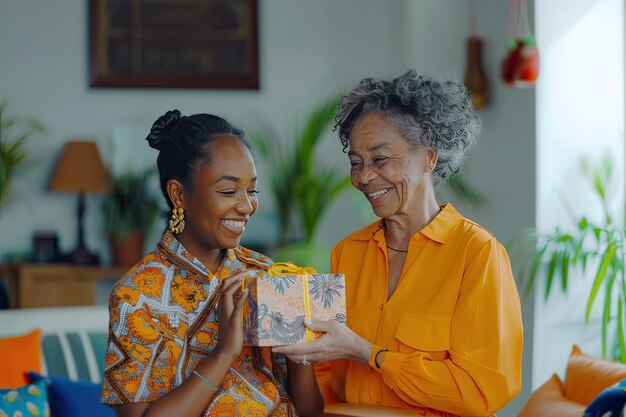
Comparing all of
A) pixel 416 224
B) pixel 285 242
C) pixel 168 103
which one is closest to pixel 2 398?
pixel 416 224

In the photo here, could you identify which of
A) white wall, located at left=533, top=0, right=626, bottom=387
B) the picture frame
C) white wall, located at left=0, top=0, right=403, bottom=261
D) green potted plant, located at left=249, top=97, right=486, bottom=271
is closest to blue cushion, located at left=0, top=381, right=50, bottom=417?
green potted plant, located at left=249, top=97, right=486, bottom=271

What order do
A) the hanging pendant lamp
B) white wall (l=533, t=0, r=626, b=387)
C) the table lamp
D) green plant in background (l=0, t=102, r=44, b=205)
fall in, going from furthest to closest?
1. the table lamp
2. green plant in background (l=0, t=102, r=44, b=205)
3. the hanging pendant lamp
4. white wall (l=533, t=0, r=626, b=387)

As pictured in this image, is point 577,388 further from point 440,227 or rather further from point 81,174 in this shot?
point 81,174

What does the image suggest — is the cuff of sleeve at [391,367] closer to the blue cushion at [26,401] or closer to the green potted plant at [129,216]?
the blue cushion at [26,401]

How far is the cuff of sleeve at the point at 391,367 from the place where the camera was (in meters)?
2.04

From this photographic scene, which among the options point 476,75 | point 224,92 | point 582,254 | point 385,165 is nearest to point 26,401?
point 385,165

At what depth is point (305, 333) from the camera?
1.91 meters

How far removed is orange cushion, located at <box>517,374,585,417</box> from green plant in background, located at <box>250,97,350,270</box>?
1.77m

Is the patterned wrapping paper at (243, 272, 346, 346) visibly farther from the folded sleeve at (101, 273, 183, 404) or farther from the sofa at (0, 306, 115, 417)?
the sofa at (0, 306, 115, 417)

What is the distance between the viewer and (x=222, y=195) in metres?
1.96

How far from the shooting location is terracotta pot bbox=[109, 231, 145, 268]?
5.46m

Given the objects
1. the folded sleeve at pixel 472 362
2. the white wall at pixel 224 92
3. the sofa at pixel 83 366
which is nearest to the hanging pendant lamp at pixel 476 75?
the white wall at pixel 224 92

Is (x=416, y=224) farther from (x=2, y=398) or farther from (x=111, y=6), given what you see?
(x=111, y=6)

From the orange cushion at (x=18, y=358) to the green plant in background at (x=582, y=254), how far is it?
6.65 ft
